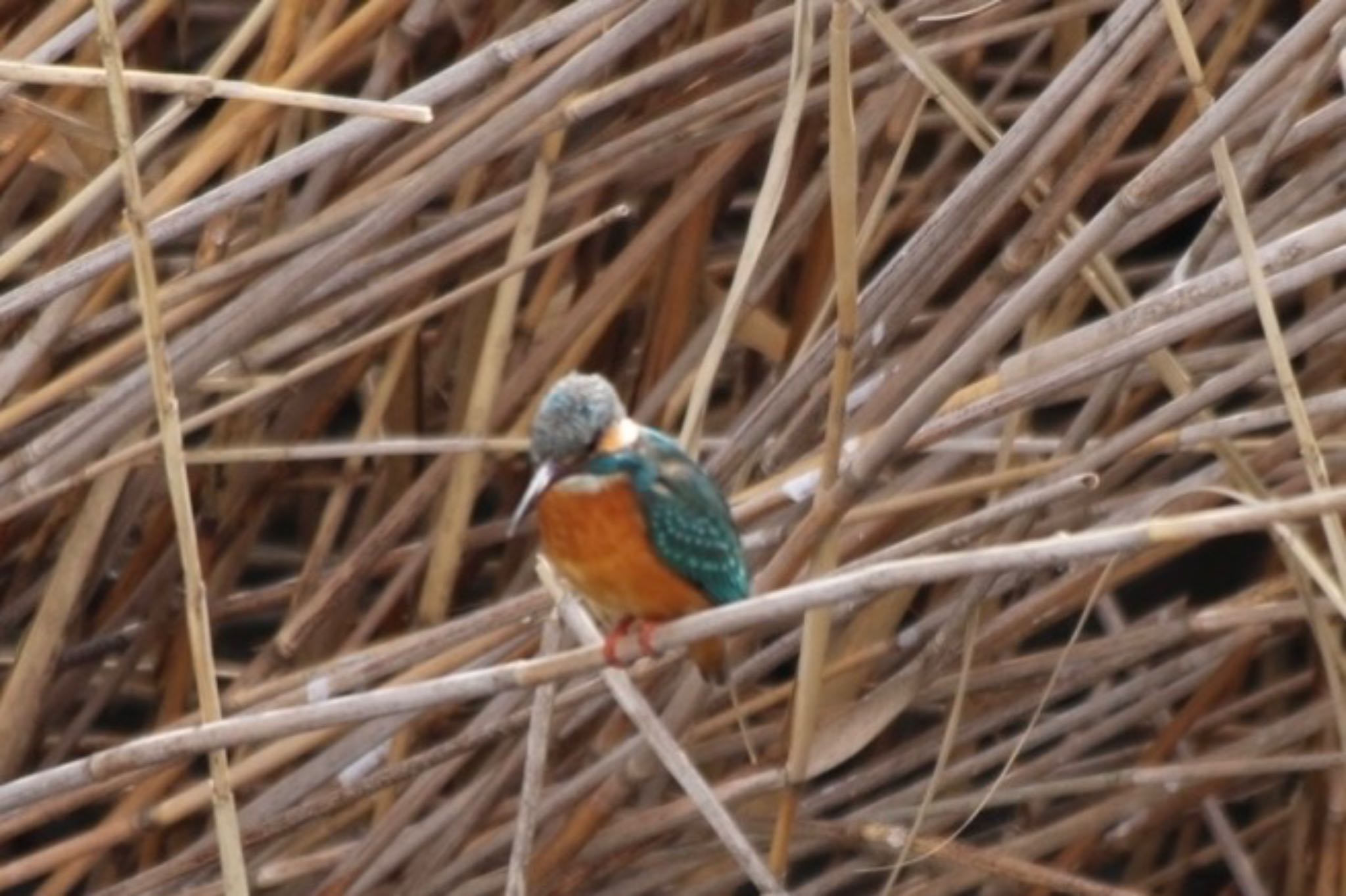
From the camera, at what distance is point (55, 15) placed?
107 inches

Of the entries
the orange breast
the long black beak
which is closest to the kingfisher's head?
the long black beak

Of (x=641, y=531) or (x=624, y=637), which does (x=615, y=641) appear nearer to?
(x=624, y=637)

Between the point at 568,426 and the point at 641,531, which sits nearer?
the point at 568,426

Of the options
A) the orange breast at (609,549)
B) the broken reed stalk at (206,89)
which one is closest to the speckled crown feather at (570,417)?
the orange breast at (609,549)

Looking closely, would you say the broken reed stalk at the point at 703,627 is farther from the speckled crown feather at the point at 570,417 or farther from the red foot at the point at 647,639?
the speckled crown feather at the point at 570,417

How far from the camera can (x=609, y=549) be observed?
240cm

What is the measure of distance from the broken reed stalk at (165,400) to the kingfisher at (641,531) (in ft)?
1.19

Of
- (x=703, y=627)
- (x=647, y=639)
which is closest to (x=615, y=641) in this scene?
(x=647, y=639)

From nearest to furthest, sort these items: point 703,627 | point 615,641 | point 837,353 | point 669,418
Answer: point 703,627 → point 837,353 → point 615,641 → point 669,418

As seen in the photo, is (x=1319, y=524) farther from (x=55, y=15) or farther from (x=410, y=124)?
(x=55, y=15)

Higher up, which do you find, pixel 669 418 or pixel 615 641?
pixel 669 418

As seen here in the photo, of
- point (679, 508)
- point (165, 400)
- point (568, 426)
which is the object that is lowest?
point (679, 508)

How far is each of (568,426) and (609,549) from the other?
0.22m

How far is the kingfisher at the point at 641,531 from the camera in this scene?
238 centimetres
